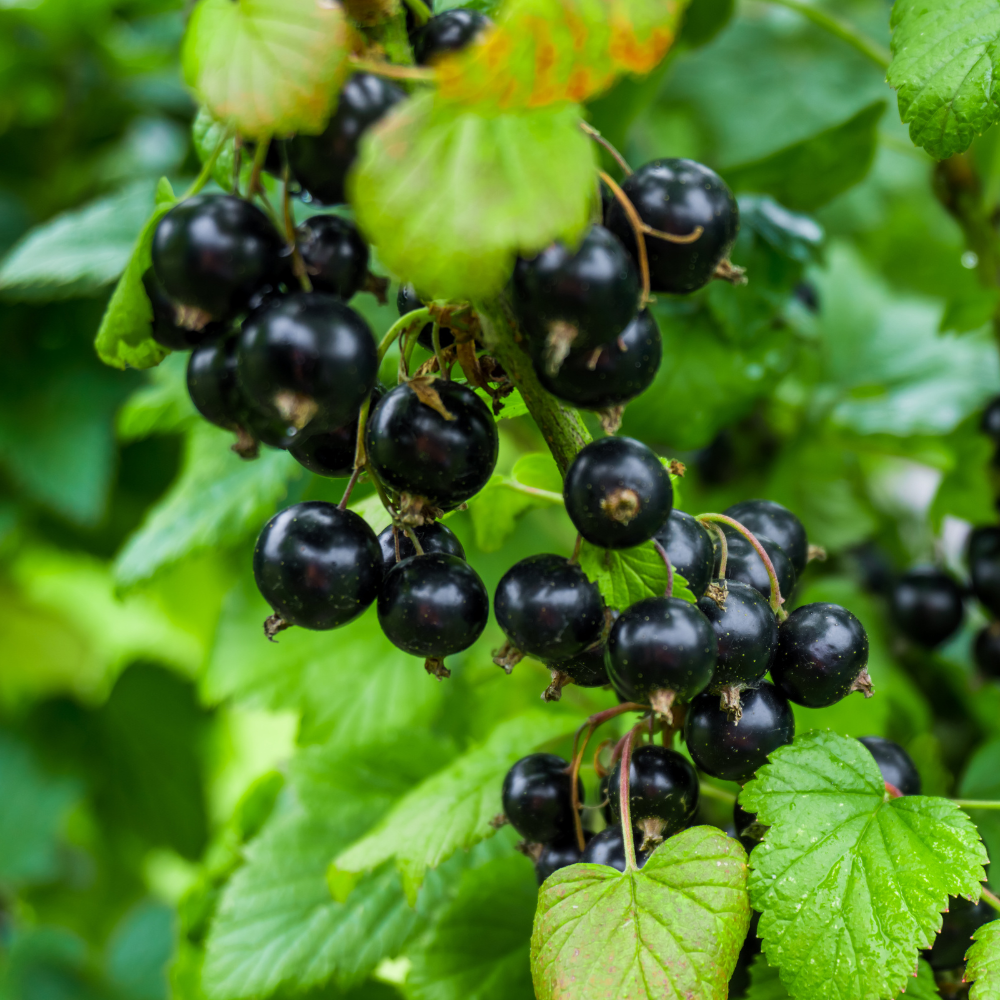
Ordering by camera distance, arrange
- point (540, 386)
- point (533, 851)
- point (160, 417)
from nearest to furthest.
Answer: point (540, 386) < point (533, 851) < point (160, 417)

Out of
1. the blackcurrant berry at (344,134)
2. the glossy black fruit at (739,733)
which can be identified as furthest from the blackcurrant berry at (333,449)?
the glossy black fruit at (739,733)

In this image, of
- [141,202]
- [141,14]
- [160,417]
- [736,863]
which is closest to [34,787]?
[160,417]

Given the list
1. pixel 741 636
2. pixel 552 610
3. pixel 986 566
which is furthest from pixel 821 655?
pixel 986 566

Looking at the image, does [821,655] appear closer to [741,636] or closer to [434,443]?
[741,636]

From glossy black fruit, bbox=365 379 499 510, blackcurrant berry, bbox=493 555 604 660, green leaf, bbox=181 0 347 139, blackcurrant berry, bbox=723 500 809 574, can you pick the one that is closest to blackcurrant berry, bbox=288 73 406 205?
green leaf, bbox=181 0 347 139

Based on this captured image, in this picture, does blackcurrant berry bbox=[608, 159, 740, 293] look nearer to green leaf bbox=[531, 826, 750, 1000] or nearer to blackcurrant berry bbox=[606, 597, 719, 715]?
blackcurrant berry bbox=[606, 597, 719, 715]

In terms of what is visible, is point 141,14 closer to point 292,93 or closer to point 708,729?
point 292,93
